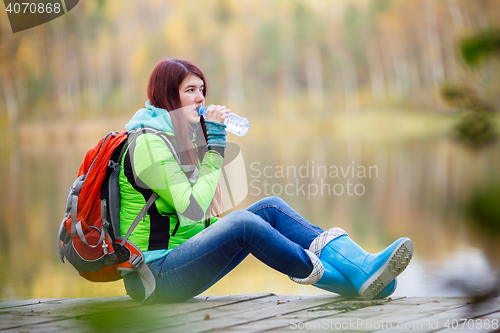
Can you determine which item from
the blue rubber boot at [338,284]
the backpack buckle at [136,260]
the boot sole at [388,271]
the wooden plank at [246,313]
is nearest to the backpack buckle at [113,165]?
the backpack buckle at [136,260]

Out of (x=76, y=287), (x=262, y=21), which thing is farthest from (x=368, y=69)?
(x=76, y=287)

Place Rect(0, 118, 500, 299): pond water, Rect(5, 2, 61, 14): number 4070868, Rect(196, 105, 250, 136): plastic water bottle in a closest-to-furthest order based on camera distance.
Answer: Rect(0, 118, 500, 299): pond water
Rect(196, 105, 250, 136): plastic water bottle
Rect(5, 2, 61, 14): number 4070868

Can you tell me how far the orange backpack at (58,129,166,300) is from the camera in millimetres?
1593

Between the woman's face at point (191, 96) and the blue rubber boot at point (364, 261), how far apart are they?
0.59 m

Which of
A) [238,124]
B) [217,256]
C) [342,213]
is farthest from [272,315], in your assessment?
[342,213]

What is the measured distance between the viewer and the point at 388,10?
2694 centimetres

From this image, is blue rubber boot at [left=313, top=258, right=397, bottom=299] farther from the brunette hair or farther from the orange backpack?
the orange backpack

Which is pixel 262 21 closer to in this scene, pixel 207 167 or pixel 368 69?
pixel 368 69

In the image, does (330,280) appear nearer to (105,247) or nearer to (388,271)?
Result: (388,271)

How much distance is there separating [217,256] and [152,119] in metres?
0.48

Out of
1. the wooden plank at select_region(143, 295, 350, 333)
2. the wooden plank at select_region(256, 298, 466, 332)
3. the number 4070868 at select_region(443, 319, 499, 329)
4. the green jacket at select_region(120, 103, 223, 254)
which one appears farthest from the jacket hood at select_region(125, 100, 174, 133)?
the number 4070868 at select_region(443, 319, 499, 329)

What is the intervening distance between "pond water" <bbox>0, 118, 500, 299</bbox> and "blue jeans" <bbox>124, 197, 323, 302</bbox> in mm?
436

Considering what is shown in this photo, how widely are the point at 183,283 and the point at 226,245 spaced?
187 mm

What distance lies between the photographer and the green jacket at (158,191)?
1.65 m
